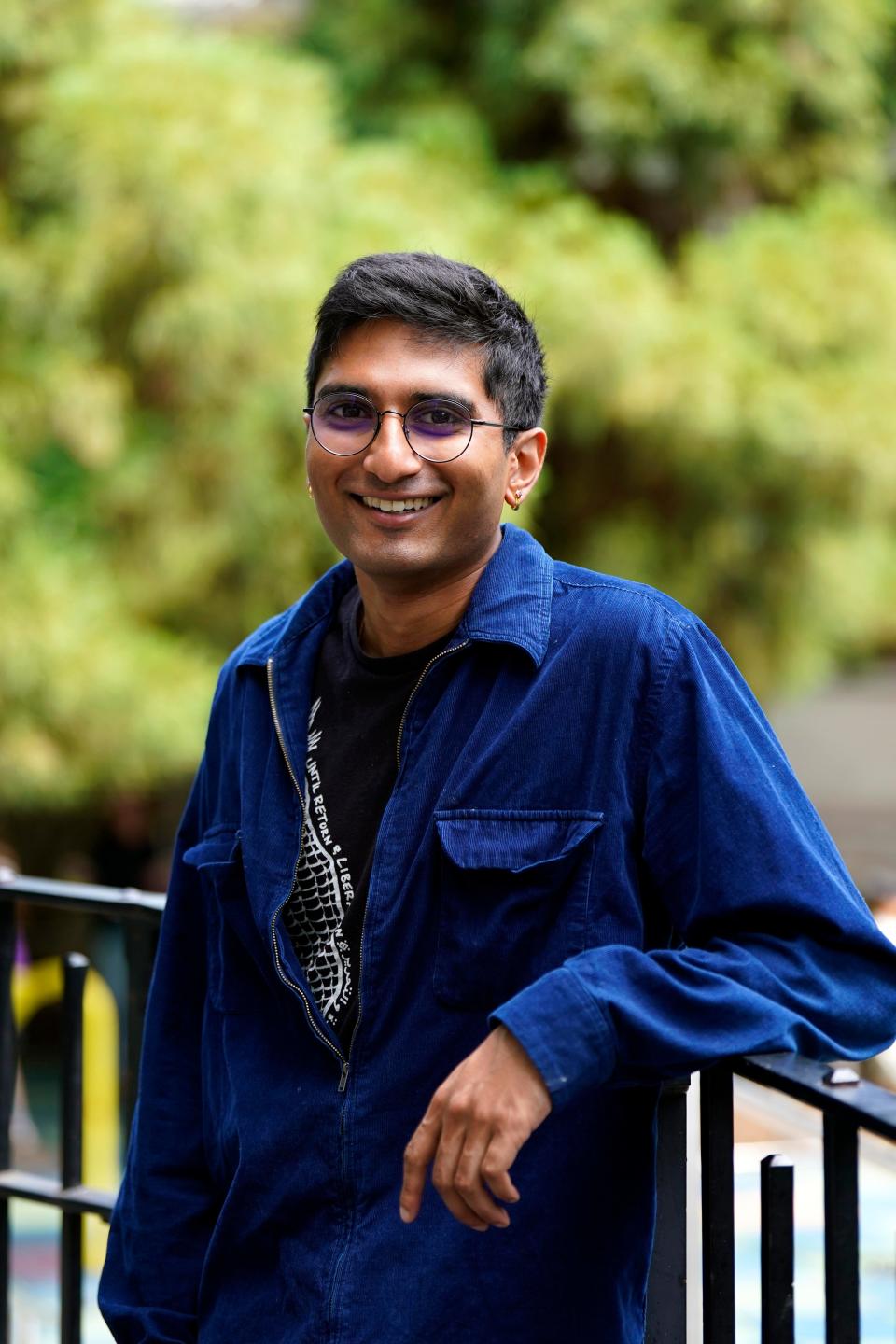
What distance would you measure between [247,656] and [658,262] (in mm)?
9989

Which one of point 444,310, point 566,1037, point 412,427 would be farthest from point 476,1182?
point 444,310

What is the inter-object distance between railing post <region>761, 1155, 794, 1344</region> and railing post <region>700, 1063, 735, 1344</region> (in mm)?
47

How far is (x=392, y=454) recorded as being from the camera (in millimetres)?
1579

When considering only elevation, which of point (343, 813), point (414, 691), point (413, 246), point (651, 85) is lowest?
point (343, 813)

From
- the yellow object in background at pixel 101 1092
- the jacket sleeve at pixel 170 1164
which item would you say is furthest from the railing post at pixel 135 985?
the yellow object in background at pixel 101 1092

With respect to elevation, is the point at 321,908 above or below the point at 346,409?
below

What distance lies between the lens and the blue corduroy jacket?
1394 mm

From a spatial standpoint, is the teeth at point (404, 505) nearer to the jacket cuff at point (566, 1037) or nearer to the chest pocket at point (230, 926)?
the chest pocket at point (230, 926)

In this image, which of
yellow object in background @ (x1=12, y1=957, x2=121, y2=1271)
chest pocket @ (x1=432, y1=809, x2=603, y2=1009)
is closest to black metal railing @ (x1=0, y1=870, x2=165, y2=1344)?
chest pocket @ (x1=432, y1=809, x2=603, y2=1009)

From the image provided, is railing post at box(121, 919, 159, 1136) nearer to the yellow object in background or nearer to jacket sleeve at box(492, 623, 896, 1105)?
jacket sleeve at box(492, 623, 896, 1105)

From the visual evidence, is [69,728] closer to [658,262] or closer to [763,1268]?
[658,262]

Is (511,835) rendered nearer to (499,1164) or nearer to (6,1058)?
(499,1164)

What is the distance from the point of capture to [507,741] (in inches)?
60.4

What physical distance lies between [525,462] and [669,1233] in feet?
2.55
